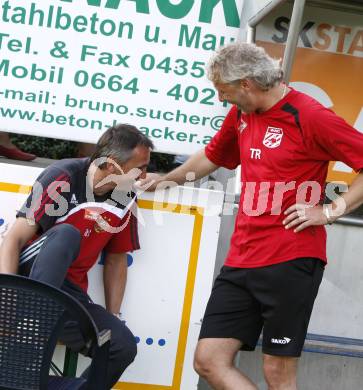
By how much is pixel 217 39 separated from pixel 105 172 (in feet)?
4.02

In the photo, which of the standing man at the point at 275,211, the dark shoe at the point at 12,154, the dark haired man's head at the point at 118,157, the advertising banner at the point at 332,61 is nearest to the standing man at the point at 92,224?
the dark haired man's head at the point at 118,157

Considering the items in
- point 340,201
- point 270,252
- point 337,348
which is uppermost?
point 340,201

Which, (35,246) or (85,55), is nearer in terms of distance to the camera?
(35,246)

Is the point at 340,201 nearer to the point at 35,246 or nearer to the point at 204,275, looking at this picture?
the point at 204,275

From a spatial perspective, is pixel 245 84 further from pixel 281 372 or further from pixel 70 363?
pixel 70 363

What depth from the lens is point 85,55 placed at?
462 centimetres

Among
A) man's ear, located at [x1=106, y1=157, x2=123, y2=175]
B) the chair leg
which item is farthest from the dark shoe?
the chair leg

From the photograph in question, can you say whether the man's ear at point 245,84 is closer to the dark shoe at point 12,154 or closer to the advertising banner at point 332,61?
the advertising banner at point 332,61

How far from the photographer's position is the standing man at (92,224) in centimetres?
367

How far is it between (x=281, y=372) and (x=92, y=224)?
46.8 inches

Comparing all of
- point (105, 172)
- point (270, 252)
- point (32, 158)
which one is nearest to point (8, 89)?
point (32, 158)

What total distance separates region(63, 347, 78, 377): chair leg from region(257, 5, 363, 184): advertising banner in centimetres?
213

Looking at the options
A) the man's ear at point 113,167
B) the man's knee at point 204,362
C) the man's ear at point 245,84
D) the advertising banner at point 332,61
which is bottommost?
the man's knee at point 204,362

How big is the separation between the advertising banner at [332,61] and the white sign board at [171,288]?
1.13m
